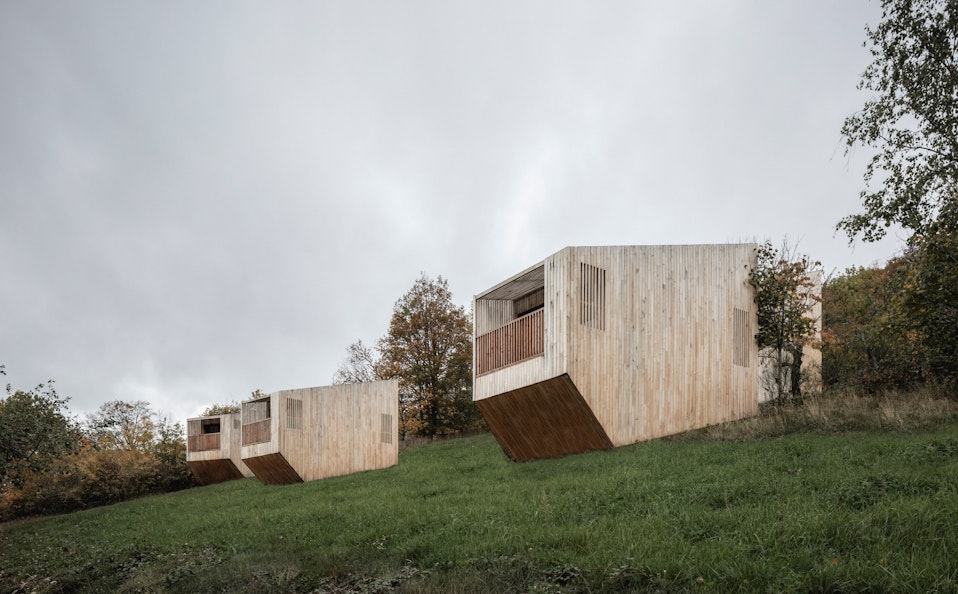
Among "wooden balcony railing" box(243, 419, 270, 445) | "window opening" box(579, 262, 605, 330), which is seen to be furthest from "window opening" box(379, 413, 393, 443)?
"window opening" box(579, 262, 605, 330)

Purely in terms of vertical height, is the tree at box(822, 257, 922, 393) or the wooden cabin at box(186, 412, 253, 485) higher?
the tree at box(822, 257, 922, 393)

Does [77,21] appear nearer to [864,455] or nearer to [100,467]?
[864,455]

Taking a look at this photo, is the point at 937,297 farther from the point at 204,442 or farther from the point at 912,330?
the point at 204,442

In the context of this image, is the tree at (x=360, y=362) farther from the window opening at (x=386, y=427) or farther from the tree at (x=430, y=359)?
the window opening at (x=386, y=427)

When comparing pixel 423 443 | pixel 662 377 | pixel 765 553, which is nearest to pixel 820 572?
pixel 765 553

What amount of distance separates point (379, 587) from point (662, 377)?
33.5 ft

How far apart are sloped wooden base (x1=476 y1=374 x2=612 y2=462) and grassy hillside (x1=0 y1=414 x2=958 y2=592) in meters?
0.93

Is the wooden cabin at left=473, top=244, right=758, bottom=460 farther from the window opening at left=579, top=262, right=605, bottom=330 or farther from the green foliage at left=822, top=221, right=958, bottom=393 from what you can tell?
the green foliage at left=822, top=221, right=958, bottom=393

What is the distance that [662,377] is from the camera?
1631cm

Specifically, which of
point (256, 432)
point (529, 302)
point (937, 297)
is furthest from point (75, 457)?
point (937, 297)

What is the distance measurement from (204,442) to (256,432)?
14177 mm

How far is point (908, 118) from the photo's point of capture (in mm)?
15383

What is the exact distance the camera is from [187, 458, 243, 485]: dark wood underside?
3853cm

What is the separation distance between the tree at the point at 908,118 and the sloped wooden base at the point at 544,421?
6640mm
